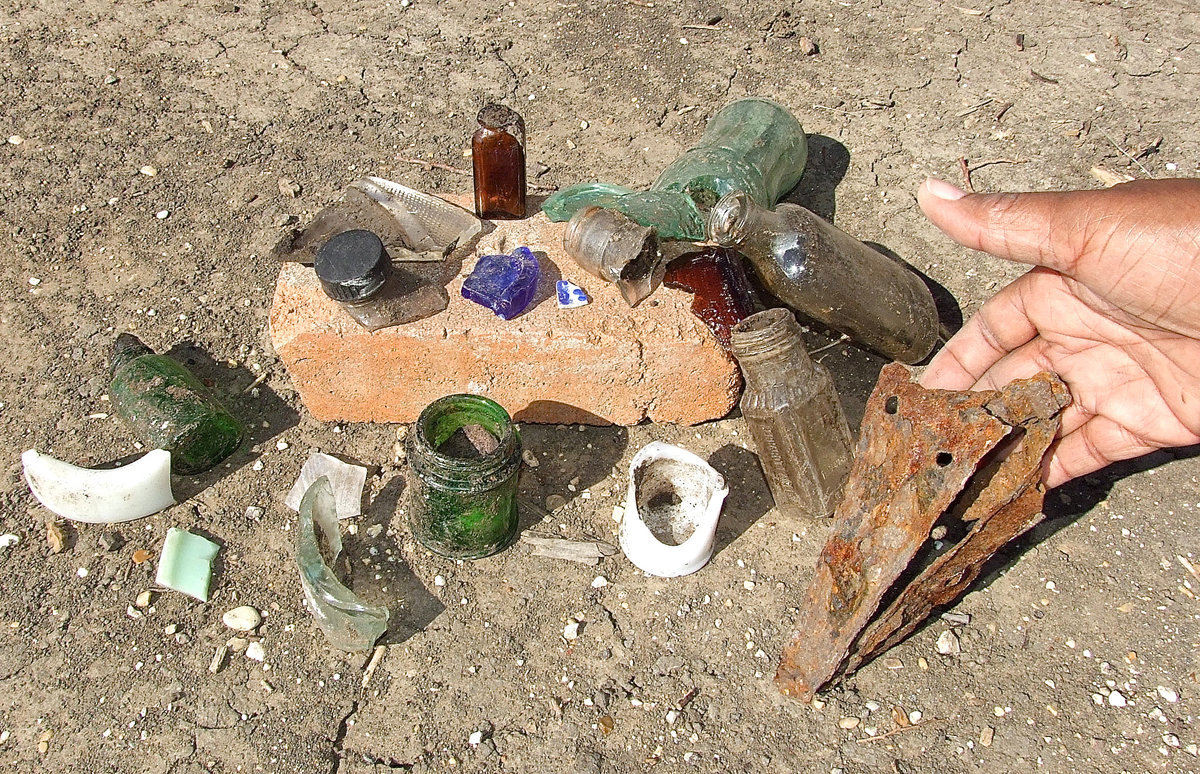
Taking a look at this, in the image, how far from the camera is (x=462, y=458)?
2600mm

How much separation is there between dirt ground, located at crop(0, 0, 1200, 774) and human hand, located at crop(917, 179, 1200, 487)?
1.05 feet

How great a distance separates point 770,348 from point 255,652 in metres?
1.69

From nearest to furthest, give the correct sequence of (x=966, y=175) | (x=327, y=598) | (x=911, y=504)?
(x=911, y=504) → (x=327, y=598) → (x=966, y=175)

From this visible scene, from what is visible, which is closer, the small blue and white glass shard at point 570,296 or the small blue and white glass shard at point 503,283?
the small blue and white glass shard at point 503,283

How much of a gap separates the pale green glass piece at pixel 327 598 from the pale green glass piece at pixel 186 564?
0.32m

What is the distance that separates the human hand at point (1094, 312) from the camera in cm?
250

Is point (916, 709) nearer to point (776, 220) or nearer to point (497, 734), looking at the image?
point (497, 734)

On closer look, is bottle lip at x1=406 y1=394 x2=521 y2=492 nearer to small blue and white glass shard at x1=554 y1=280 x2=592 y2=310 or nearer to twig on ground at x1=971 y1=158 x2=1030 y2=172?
small blue and white glass shard at x1=554 y1=280 x2=592 y2=310

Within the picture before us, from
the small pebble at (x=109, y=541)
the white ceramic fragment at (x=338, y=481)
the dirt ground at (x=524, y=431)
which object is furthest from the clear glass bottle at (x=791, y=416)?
the small pebble at (x=109, y=541)

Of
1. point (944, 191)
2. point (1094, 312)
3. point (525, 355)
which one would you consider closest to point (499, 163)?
point (525, 355)

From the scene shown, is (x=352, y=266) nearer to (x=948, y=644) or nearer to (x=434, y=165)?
(x=434, y=165)

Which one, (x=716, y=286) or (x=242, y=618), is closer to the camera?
(x=242, y=618)

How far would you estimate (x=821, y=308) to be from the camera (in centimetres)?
314

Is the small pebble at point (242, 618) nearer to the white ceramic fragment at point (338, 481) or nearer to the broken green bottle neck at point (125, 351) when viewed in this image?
the white ceramic fragment at point (338, 481)
